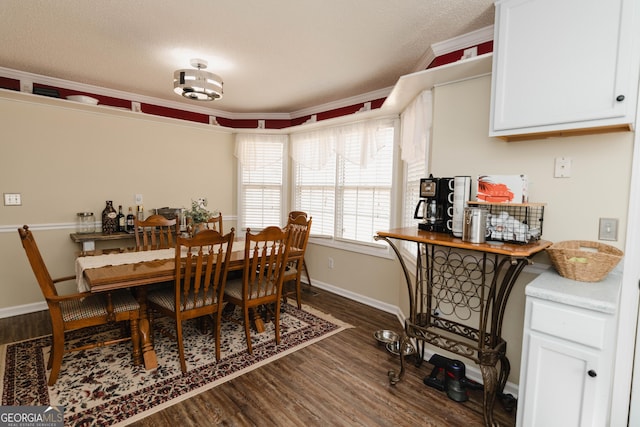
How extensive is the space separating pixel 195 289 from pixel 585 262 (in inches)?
91.2

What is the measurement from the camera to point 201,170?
4594mm

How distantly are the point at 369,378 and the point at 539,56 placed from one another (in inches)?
89.2

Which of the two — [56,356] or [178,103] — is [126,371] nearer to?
[56,356]

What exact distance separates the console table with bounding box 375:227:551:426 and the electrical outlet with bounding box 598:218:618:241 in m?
0.26

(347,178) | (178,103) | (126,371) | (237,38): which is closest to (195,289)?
(126,371)

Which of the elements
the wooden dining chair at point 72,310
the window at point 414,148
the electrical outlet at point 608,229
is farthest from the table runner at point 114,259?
the electrical outlet at point 608,229

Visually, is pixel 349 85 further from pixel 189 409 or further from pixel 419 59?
pixel 189 409

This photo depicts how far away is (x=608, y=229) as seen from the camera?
1736mm

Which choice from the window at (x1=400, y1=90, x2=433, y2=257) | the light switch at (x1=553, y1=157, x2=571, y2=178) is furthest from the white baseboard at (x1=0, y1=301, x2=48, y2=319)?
the light switch at (x1=553, y1=157, x2=571, y2=178)

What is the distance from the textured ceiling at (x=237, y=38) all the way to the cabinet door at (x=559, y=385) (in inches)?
77.8

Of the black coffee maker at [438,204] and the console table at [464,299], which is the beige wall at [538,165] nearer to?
the console table at [464,299]

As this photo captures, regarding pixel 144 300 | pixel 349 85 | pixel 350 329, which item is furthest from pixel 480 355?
pixel 349 85

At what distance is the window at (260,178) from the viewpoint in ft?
15.7

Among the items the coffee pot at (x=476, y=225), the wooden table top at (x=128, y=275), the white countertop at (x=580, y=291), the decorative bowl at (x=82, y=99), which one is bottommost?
the wooden table top at (x=128, y=275)
